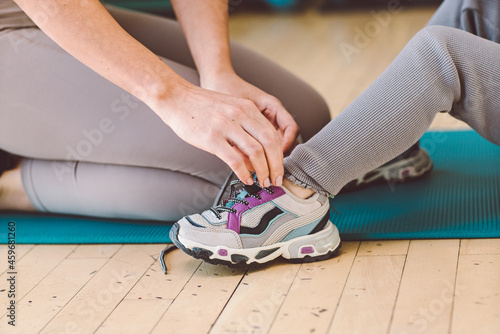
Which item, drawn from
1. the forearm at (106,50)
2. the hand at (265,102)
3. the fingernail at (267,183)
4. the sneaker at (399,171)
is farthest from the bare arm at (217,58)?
the sneaker at (399,171)

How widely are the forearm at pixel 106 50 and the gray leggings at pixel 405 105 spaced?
257 millimetres

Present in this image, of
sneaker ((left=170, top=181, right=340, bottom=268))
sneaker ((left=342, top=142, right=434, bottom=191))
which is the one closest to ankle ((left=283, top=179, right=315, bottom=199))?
sneaker ((left=170, top=181, right=340, bottom=268))

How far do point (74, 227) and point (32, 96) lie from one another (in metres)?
0.30

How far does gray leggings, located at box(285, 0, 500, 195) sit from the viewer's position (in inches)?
42.3

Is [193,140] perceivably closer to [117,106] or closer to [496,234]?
[117,106]

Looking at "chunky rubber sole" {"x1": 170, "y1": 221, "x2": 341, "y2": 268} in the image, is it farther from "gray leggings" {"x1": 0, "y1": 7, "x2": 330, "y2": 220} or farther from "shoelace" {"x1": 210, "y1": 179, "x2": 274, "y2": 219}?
"gray leggings" {"x1": 0, "y1": 7, "x2": 330, "y2": 220}

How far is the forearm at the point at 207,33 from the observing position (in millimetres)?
1317

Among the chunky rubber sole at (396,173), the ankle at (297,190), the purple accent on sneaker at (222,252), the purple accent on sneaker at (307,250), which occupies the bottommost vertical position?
the chunky rubber sole at (396,173)

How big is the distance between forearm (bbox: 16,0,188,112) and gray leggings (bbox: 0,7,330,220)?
0.27m

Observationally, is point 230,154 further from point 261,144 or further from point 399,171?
point 399,171

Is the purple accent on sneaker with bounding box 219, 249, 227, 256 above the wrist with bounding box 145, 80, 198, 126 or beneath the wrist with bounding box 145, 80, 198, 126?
beneath

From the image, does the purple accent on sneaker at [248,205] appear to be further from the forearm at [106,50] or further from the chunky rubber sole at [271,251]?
the forearm at [106,50]

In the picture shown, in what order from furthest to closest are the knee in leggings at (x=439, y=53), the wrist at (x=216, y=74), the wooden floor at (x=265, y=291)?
the wrist at (x=216, y=74) → the knee in leggings at (x=439, y=53) → the wooden floor at (x=265, y=291)

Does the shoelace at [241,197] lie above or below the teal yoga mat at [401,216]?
above
